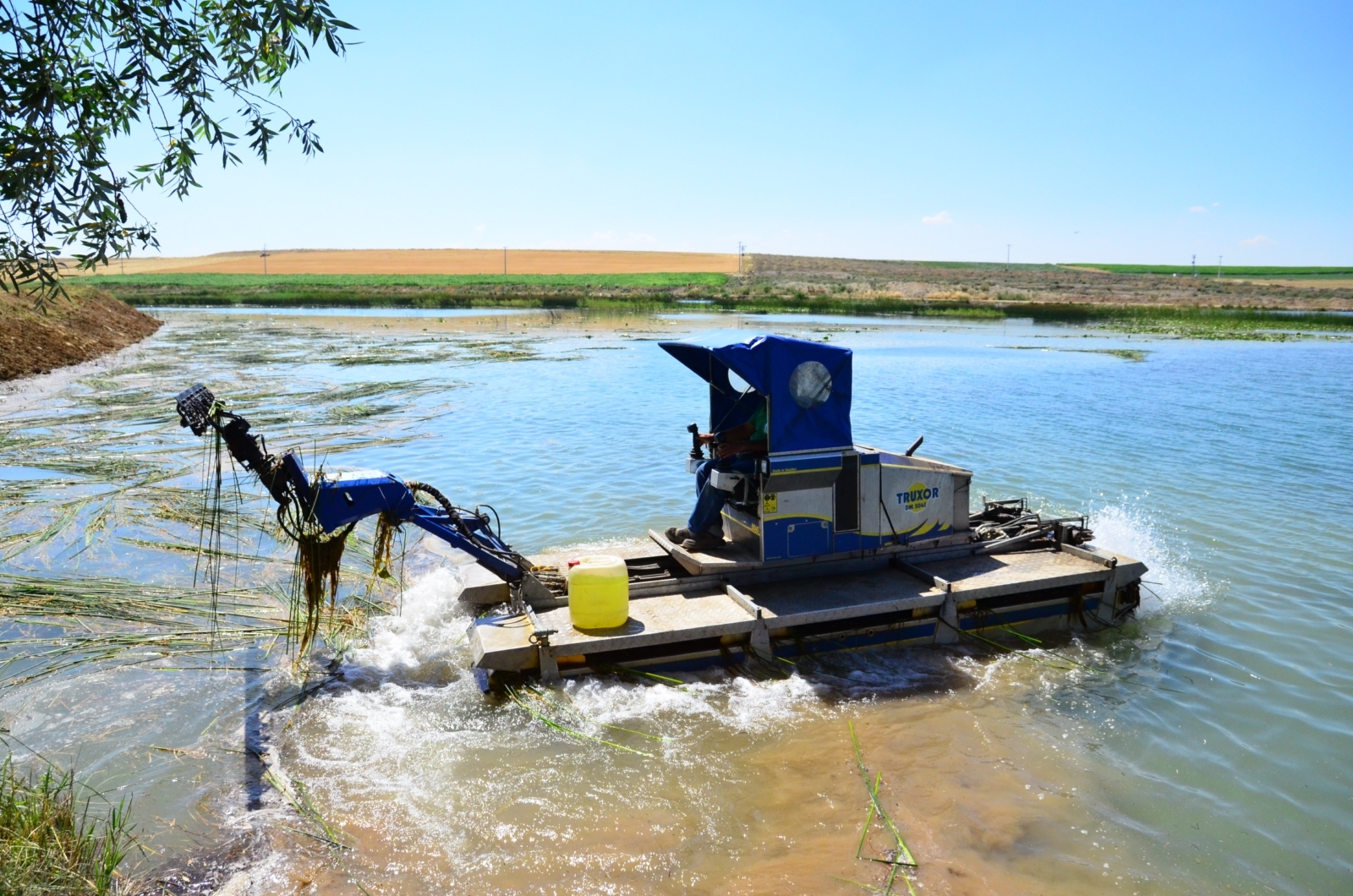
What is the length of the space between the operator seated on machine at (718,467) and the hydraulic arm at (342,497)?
1.66 meters

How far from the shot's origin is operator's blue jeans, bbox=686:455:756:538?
28.3ft

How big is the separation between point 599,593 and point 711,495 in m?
1.76

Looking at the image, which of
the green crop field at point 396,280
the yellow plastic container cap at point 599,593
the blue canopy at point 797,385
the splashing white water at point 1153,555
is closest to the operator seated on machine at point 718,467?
the blue canopy at point 797,385

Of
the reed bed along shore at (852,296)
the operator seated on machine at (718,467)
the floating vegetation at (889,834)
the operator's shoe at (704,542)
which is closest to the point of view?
the floating vegetation at (889,834)

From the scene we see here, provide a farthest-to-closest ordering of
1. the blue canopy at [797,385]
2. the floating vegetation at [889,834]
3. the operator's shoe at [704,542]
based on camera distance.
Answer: the operator's shoe at [704,542] < the blue canopy at [797,385] < the floating vegetation at [889,834]

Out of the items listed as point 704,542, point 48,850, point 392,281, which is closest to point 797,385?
point 704,542

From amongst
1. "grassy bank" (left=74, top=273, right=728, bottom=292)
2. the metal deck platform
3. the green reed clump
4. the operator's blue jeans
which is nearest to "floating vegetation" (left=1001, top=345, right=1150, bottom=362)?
the metal deck platform

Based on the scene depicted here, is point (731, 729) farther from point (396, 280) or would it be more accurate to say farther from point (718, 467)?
point (396, 280)

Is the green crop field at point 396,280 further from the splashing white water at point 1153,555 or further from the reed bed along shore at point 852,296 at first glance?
the splashing white water at point 1153,555

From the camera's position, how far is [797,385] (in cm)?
830

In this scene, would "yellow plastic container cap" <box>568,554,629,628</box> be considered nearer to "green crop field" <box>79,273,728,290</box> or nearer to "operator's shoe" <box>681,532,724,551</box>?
"operator's shoe" <box>681,532,724,551</box>

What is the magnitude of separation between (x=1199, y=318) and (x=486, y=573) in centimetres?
5723

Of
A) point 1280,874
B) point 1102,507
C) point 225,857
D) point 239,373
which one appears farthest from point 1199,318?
point 225,857

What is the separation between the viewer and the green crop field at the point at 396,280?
290 ft
